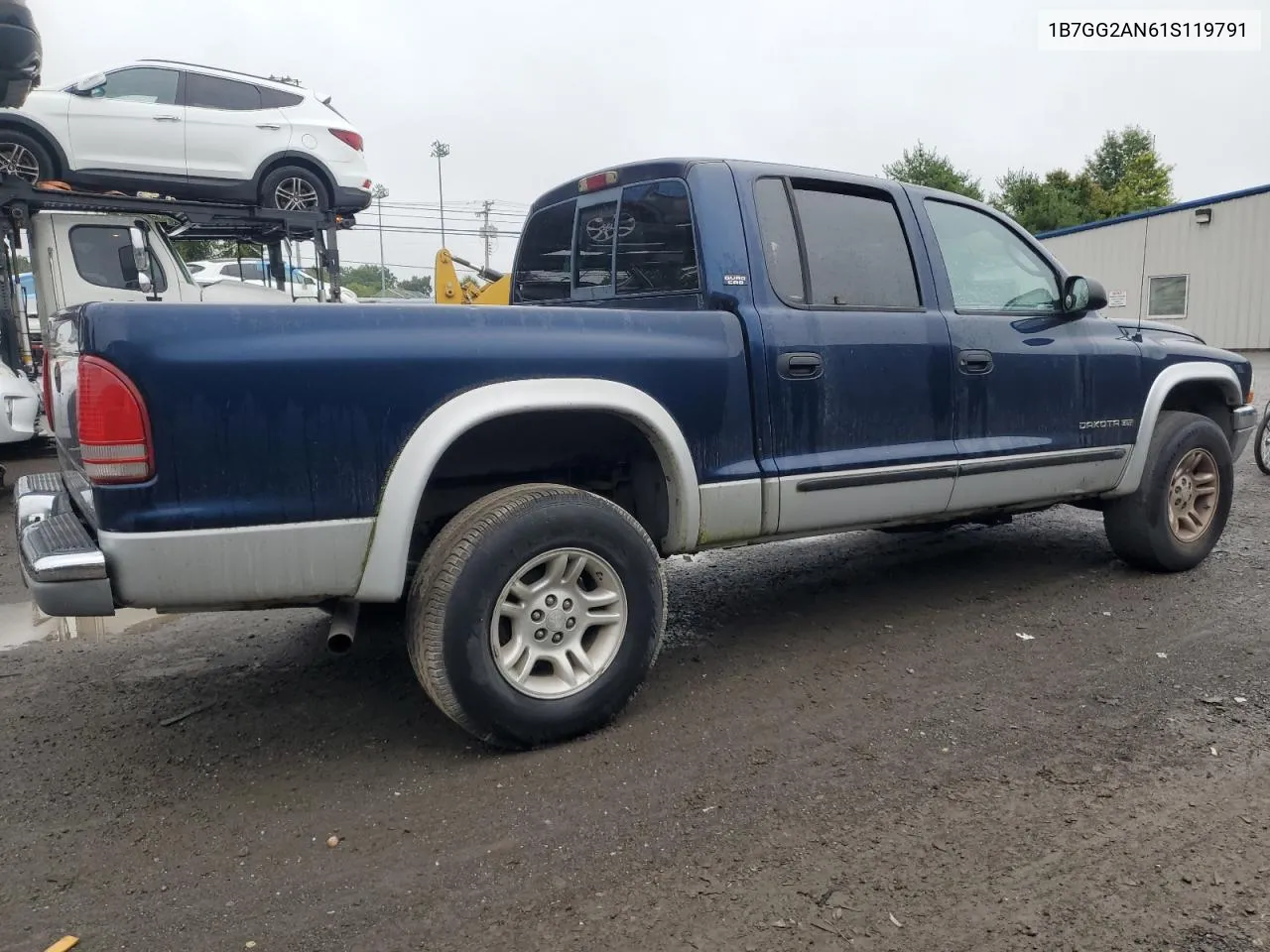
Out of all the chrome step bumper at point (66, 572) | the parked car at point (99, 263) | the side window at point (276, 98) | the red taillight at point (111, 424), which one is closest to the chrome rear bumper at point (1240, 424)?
the red taillight at point (111, 424)

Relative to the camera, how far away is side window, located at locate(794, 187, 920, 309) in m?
3.93

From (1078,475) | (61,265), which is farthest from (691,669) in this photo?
(61,265)

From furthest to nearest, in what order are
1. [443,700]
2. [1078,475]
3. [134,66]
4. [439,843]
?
1. [134,66]
2. [1078,475]
3. [443,700]
4. [439,843]

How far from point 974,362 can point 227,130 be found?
9.00m

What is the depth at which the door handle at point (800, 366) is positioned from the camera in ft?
11.9

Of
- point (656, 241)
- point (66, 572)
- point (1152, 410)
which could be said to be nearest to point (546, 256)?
point (656, 241)

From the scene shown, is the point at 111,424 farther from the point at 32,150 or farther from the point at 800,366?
the point at 32,150

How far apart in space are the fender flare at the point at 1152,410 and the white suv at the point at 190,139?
874cm

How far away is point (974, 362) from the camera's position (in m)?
4.20

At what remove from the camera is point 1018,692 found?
3.61 m

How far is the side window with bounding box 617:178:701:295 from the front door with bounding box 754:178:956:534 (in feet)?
0.99

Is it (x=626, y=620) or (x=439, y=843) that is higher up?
(x=626, y=620)

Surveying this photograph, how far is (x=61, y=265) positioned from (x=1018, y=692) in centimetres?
948

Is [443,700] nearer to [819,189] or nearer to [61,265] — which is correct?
[819,189]
